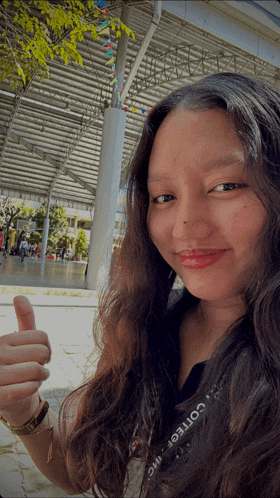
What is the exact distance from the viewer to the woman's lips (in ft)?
1.23

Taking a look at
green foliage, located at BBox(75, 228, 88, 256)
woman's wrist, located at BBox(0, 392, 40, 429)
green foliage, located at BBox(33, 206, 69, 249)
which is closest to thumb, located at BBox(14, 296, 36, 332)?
woman's wrist, located at BBox(0, 392, 40, 429)

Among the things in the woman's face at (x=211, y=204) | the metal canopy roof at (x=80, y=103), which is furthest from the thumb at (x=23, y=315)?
the metal canopy roof at (x=80, y=103)

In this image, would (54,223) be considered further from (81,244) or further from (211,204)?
(211,204)

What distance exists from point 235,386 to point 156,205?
23 cm

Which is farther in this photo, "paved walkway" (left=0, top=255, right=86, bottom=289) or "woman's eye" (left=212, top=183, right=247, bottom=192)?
"paved walkway" (left=0, top=255, right=86, bottom=289)

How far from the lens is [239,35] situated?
3.19 feet

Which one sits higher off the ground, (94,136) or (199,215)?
(94,136)

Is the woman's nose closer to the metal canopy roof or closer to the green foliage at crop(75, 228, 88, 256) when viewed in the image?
the metal canopy roof

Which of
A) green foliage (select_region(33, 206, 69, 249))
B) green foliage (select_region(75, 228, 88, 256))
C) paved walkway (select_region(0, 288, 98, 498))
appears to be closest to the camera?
paved walkway (select_region(0, 288, 98, 498))

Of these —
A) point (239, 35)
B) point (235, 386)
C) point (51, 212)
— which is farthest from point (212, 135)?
point (51, 212)

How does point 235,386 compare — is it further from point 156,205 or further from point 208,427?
point 156,205

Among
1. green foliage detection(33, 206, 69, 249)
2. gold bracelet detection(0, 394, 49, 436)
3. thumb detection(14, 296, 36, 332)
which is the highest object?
green foliage detection(33, 206, 69, 249)

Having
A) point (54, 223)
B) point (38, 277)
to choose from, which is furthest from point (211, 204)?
point (54, 223)

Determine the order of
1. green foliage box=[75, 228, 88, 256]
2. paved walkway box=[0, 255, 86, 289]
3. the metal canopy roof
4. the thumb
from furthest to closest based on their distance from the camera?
1. green foliage box=[75, 228, 88, 256]
2. the metal canopy roof
3. paved walkway box=[0, 255, 86, 289]
4. the thumb
